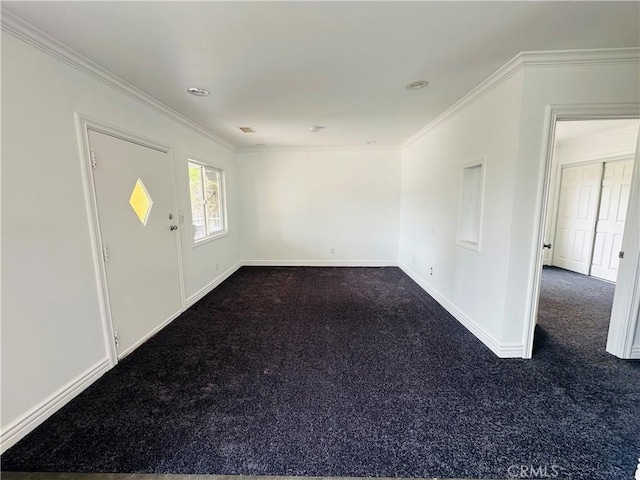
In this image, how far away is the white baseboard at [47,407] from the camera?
5.21 ft

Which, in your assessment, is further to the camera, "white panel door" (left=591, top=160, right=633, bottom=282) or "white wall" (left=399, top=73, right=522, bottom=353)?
"white panel door" (left=591, top=160, right=633, bottom=282)

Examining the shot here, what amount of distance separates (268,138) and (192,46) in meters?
2.80

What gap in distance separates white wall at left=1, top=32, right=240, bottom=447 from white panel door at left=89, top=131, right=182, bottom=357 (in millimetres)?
202

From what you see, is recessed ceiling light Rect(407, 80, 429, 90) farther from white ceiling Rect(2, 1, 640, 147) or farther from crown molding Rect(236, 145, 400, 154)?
crown molding Rect(236, 145, 400, 154)

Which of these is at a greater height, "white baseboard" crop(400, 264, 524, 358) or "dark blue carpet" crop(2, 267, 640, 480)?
"white baseboard" crop(400, 264, 524, 358)

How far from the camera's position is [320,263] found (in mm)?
5832

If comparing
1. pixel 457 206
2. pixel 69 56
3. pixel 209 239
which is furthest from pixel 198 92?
pixel 457 206

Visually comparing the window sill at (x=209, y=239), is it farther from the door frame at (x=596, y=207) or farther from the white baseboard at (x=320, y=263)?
the door frame at (x=596, y=207)

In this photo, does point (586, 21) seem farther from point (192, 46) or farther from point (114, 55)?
point (114, 55)

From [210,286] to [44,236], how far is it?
264cm

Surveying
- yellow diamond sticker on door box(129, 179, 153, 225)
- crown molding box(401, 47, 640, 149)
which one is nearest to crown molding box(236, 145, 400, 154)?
yellow diamond sticker on door box(129, 179, 153, 225)

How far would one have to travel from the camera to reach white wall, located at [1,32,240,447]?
1594mm

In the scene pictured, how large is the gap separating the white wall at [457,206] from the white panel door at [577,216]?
10.1 feet

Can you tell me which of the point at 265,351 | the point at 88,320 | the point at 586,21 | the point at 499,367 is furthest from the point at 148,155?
the point at 499,367
